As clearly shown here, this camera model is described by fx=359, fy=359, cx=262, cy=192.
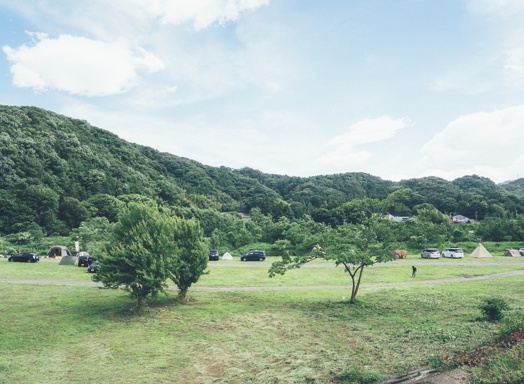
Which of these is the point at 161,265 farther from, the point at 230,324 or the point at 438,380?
the point at 438,380

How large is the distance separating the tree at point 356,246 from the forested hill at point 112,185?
63.5 m

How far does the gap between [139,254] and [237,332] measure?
7.24 metres

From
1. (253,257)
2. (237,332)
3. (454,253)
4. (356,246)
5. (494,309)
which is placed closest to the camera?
(237,332)

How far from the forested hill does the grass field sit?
49.4 metres

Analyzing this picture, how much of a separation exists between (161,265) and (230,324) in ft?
17.3

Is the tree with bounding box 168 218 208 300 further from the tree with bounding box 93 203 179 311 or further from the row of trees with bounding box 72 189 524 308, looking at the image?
the tree with bounding box 93 203 179 311

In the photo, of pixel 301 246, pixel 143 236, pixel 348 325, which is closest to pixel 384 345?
pixel 348 325

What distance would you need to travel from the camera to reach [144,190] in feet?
323

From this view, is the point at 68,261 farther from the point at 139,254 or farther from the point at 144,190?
the point at 144,190

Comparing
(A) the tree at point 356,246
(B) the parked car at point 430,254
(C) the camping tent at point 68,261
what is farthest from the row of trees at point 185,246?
(B) the parked car at point 430,254

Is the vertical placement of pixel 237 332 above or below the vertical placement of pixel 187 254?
below

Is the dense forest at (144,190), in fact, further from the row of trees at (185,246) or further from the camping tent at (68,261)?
A: the camping tent at (68,261)

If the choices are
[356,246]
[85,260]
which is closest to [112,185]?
[85,260]

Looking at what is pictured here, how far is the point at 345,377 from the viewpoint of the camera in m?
12.1
